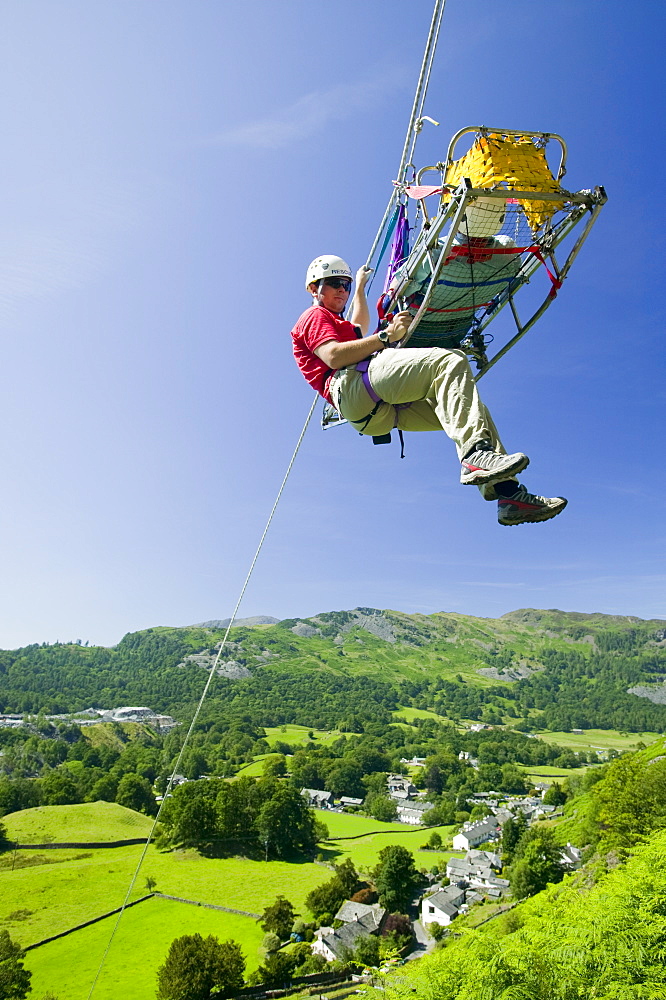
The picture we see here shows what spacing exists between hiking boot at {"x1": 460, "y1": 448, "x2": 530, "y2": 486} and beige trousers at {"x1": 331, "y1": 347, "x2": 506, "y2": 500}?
112 millimetres

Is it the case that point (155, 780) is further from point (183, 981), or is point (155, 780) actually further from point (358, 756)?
point (183, 981)

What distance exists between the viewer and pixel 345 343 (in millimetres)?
3910

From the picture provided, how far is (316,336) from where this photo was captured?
4.09 meters

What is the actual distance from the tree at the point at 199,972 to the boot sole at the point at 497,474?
33782 millimetres

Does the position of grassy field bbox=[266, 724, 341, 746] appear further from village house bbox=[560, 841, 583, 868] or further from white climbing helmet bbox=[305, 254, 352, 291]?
Result: white climbing helmet bbox=[305, 254, 352, 291]

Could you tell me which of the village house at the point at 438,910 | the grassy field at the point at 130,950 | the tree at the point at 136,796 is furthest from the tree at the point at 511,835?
the tree at the point at 136,796

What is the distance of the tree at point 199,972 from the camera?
26.1m

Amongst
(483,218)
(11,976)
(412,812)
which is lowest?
(412,812)

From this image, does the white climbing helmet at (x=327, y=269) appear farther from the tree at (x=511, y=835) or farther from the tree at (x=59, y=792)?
the tree at (x=59, y=792)

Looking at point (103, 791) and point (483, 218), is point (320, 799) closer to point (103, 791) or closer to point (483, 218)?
point (103, 791)

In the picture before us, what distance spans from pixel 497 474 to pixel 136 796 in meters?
80.1

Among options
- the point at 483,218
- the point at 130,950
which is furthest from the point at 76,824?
the point at 483,218

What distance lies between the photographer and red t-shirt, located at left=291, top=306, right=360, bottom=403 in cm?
407

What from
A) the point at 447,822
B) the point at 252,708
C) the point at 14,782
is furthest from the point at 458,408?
the point at 252,708
